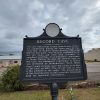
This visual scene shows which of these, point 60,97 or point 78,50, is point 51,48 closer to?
point 78,50

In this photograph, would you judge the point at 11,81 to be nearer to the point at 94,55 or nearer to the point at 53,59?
the point at 53,59

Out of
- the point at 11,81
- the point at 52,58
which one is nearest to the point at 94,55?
the point at 11,81

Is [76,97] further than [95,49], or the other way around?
[95,49]

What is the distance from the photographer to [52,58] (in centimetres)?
679

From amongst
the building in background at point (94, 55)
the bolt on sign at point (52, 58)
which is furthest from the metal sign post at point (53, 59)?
the building in background at point (94, 55)

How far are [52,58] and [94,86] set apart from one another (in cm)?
737

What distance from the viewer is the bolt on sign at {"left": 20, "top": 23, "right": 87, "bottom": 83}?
6.64 meters

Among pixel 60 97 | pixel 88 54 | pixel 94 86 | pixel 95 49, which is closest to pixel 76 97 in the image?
pixel 60 97

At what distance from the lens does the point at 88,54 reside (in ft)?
316

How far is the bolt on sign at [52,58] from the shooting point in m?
6.64

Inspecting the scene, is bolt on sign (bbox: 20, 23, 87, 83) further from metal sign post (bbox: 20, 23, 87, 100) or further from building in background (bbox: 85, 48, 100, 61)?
building in background (bbox: 85, 48, 100, 61)

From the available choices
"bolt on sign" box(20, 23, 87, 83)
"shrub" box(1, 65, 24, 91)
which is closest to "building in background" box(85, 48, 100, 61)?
"shrub" box(1, 65, 24, 91)

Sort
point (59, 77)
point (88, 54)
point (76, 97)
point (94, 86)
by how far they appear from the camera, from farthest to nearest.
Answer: point (88, 54), point (94, 86), point (76, 97), point (59, 77)

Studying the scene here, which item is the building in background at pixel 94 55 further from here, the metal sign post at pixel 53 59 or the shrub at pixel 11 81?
the metal sign post at pixel 53 59
